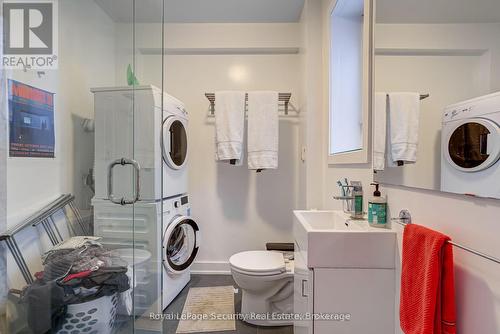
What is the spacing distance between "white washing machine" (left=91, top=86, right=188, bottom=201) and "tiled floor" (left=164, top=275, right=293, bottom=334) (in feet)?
3.02

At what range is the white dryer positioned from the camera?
183cm

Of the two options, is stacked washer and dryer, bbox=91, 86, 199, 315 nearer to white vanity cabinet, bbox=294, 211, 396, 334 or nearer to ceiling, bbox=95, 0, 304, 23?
ceiling, bbox=95, 0, 304, 23

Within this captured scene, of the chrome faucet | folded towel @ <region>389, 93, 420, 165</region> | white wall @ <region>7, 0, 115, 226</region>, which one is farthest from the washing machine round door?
white wall @ <region>7, 0, 115, 226</region>

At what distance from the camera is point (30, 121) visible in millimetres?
1481

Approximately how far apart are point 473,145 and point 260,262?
142 cm

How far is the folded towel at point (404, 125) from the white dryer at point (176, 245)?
158 cm

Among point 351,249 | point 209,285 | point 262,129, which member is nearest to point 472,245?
point 351,249

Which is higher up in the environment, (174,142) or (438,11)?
(438,11)

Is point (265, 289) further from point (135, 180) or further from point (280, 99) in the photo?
point (280, 99)

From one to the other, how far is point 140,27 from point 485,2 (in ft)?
6.90

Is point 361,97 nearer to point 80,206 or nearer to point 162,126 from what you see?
point 162,126

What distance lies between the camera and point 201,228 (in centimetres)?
251

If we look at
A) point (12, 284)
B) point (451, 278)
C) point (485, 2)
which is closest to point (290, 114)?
point (485, 2)

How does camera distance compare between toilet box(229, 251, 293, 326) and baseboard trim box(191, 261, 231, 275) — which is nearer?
toilet box(229, 251, 293, 326)
